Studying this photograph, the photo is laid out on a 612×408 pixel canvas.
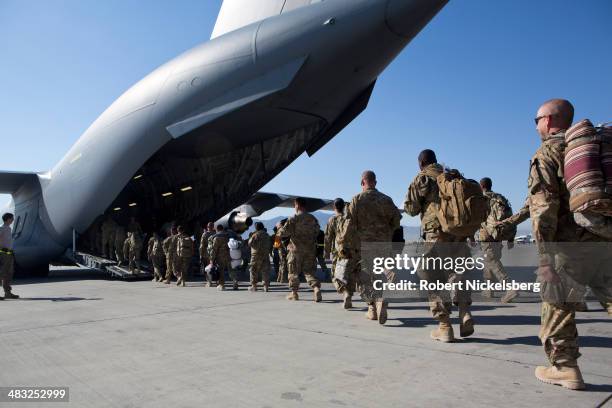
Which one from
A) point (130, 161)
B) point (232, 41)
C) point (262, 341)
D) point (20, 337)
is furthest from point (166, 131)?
point (262, 341)

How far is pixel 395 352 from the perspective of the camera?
3787mm

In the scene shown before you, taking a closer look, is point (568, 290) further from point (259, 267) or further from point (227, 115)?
point (227, 115)

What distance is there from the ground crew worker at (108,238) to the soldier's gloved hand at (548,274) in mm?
13493

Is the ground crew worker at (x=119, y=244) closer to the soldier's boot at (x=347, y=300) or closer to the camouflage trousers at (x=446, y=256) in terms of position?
the soldier's boot at (x=347, y=300)

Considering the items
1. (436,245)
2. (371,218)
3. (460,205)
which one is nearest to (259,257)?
(371,218)

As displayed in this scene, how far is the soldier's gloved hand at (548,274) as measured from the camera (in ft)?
9.34

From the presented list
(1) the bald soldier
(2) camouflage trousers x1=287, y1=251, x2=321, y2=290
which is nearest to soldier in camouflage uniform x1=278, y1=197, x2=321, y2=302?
(2) camouflage trousers x1=287, y1=251, x2=321, y2=290

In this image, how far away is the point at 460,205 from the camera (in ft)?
13.4

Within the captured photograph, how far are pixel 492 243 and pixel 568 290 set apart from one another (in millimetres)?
4810

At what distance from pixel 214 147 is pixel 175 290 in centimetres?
452

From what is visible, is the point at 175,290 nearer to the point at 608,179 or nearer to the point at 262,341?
the point at 262,341

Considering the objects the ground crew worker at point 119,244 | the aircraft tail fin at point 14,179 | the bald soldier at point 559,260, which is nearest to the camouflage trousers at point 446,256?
the bald soldier at point 559,260

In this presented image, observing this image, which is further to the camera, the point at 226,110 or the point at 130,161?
the point at 130,161

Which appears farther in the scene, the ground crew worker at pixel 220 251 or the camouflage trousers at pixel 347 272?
the ground crew worker at pixel 220 251
